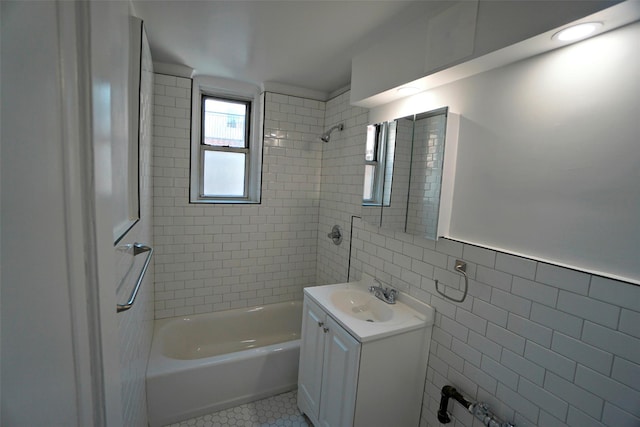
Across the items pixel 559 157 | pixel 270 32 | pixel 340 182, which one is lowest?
pixel 340 182

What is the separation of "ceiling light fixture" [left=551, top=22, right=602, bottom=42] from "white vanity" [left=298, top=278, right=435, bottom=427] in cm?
136

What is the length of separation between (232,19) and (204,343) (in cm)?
264

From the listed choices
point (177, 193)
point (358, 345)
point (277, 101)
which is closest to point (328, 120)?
point (277, 101)

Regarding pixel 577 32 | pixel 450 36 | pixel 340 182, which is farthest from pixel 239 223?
pixel 577 32

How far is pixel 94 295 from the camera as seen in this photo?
451mm

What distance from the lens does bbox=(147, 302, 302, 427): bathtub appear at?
1918mm

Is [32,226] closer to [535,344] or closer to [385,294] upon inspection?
[535,344]

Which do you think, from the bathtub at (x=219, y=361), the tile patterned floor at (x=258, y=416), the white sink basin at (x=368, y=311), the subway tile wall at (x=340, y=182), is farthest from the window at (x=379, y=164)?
the tile patterned floor at (x=258, y=416)

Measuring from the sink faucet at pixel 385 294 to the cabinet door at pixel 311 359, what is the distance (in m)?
0.42

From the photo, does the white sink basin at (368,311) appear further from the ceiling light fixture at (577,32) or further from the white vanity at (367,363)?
the ceiling light fixture at (577,32)

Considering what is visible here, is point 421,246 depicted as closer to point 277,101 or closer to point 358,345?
point 358,345

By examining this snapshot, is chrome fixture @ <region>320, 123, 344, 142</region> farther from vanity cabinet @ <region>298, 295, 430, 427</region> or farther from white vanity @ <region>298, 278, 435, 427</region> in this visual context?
vanity cabinet @ <region>298, 295, 430, 427</region>

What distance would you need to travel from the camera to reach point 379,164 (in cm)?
203

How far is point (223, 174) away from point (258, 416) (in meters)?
→ 2.13
